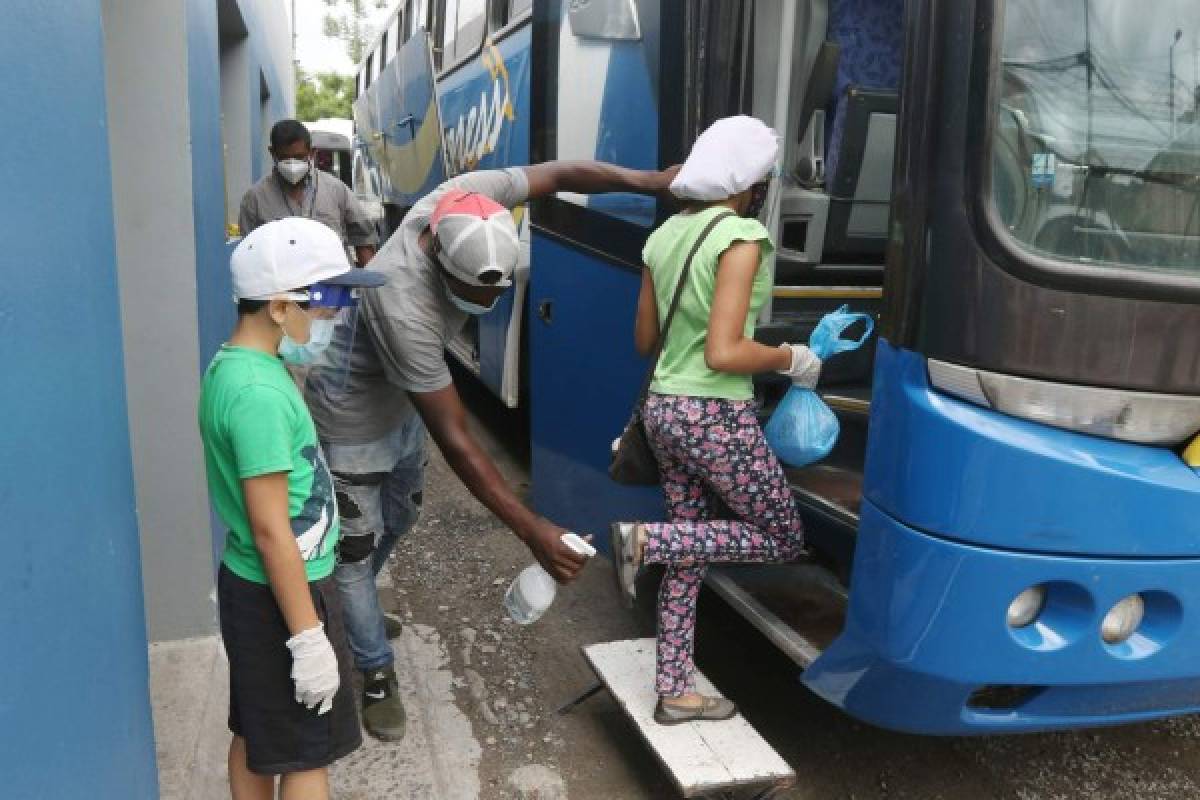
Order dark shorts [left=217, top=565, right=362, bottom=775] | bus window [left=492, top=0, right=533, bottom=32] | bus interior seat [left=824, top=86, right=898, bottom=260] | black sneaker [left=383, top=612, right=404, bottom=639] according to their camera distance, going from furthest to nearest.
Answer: bus window [left=492, top=0, right=533, bottom=32], black sneaker [left=383, top=612, right=404, bottom=639], bus interior seat [left=824, top=86, right=898, bottom=260], dark shorts [left=217, top=565, right=362, bottom=775]

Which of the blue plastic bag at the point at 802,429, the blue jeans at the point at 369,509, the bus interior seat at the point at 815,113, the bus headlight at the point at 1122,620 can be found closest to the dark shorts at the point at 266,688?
the blue jeans at the point at 369,509

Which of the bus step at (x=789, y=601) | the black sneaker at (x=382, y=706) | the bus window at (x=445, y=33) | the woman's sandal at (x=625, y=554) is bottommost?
the black sneaker at (x=382, y=706)

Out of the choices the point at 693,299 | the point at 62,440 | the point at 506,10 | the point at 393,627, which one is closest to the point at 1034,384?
the point at 693,299

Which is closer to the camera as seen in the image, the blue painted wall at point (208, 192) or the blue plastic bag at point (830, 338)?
the blue plastic bag at point (830, 338)

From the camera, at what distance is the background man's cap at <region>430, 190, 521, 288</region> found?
2.37 meters

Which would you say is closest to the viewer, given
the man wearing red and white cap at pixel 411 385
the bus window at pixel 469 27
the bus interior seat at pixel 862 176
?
the man wearing red and white cap at pixel 411 385

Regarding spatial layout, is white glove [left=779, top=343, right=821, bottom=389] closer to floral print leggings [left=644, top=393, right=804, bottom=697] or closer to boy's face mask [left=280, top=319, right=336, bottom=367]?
floral print leggings [left=644, top=393, right=804, bottom=697]

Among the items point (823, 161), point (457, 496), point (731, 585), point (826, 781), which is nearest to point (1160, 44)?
point (823, 161)

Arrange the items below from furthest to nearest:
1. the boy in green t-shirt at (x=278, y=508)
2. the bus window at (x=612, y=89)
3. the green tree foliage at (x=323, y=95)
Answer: the green tree foliage at (x=323, y=95) < the bus window at (x=612, y=89) < the boy in green t-shirt at (x=278, y=508)

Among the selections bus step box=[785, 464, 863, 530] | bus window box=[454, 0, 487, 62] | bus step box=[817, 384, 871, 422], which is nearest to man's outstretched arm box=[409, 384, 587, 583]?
bus step box=[785, 464, 863, 530]

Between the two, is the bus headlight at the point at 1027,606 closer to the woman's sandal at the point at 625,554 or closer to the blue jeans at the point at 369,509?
the woman's sandal at the point at 625,554

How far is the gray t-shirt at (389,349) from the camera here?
8.11 ft

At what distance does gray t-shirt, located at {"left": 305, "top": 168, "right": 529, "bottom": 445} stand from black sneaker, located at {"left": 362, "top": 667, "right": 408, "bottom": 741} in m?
0.80

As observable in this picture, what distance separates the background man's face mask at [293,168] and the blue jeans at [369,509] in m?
2.97
